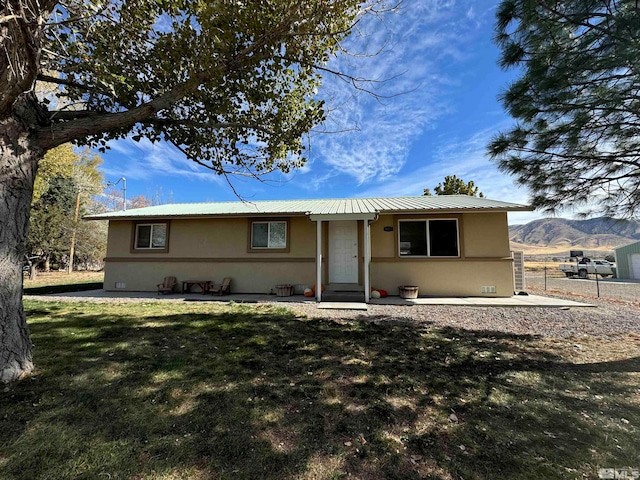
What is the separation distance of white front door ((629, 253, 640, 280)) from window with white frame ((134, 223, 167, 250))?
33437 millimetres

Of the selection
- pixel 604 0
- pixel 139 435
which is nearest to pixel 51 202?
pixel 139 435

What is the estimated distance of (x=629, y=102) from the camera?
350cm

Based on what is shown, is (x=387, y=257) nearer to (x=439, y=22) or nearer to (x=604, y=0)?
(x=439, y=22)

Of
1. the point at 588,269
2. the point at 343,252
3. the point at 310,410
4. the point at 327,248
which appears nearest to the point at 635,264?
the point at 588,269

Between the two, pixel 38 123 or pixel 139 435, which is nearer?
pixel 139 435

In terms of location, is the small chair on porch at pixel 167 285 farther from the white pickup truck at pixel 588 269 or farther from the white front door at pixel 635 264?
the white front door at pixel 635 264

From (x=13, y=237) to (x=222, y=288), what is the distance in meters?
6.56

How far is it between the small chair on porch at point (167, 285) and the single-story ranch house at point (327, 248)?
233 mm

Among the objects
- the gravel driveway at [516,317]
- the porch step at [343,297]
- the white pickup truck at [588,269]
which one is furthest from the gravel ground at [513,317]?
the white pickup truck at [588,269]

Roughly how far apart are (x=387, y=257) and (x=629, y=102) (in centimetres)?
622

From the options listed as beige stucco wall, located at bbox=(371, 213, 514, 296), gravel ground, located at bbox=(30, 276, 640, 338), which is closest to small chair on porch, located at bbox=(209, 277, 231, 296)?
gravel ground, located at bbox=(30, 276, 640, 338)

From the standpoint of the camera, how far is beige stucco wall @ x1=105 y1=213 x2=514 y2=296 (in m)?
8.70

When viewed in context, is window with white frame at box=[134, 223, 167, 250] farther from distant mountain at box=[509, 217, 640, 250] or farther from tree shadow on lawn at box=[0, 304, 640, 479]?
distant mountain at box=[509, 217, 640, 250]

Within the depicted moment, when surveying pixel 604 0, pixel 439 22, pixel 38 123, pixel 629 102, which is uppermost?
pixel 439 22
